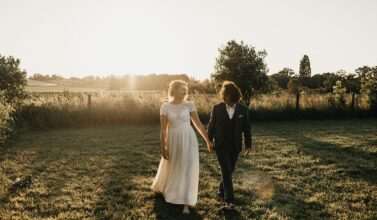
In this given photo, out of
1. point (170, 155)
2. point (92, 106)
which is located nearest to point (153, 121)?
point (92, 106)

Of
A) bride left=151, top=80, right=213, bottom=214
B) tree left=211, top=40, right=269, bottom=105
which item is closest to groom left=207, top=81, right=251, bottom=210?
bride left=151, top=80, right=213, bottom=214

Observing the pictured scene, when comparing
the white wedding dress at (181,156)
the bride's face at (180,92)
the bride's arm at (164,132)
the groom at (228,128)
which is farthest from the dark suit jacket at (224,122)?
the bride's arm at (164,132)

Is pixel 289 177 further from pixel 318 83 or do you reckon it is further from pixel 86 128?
pixel 318 83

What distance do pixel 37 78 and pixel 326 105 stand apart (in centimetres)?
7707

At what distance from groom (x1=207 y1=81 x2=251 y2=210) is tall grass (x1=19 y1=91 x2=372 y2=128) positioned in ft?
41.0

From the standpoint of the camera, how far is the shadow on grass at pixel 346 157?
8352 mm

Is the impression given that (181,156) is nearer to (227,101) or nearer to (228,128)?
(228,128)

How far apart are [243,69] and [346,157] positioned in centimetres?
1172

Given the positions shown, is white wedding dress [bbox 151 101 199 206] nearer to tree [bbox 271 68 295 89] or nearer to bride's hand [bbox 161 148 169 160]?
bride's hand [bbox 161 148 169 160]

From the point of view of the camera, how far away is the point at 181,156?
601cm

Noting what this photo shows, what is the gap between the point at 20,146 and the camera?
1182cm

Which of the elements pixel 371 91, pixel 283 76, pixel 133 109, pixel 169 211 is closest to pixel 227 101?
pixel 169 211

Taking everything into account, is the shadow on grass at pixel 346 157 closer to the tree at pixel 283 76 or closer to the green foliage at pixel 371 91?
the green foliage at pixel 371 91

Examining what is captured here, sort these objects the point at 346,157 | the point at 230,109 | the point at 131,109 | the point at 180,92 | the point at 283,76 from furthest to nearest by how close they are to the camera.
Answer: the point at 283,76
the point at 131,109
the point at 346,157
the point at 230,109
the point at 180,92
